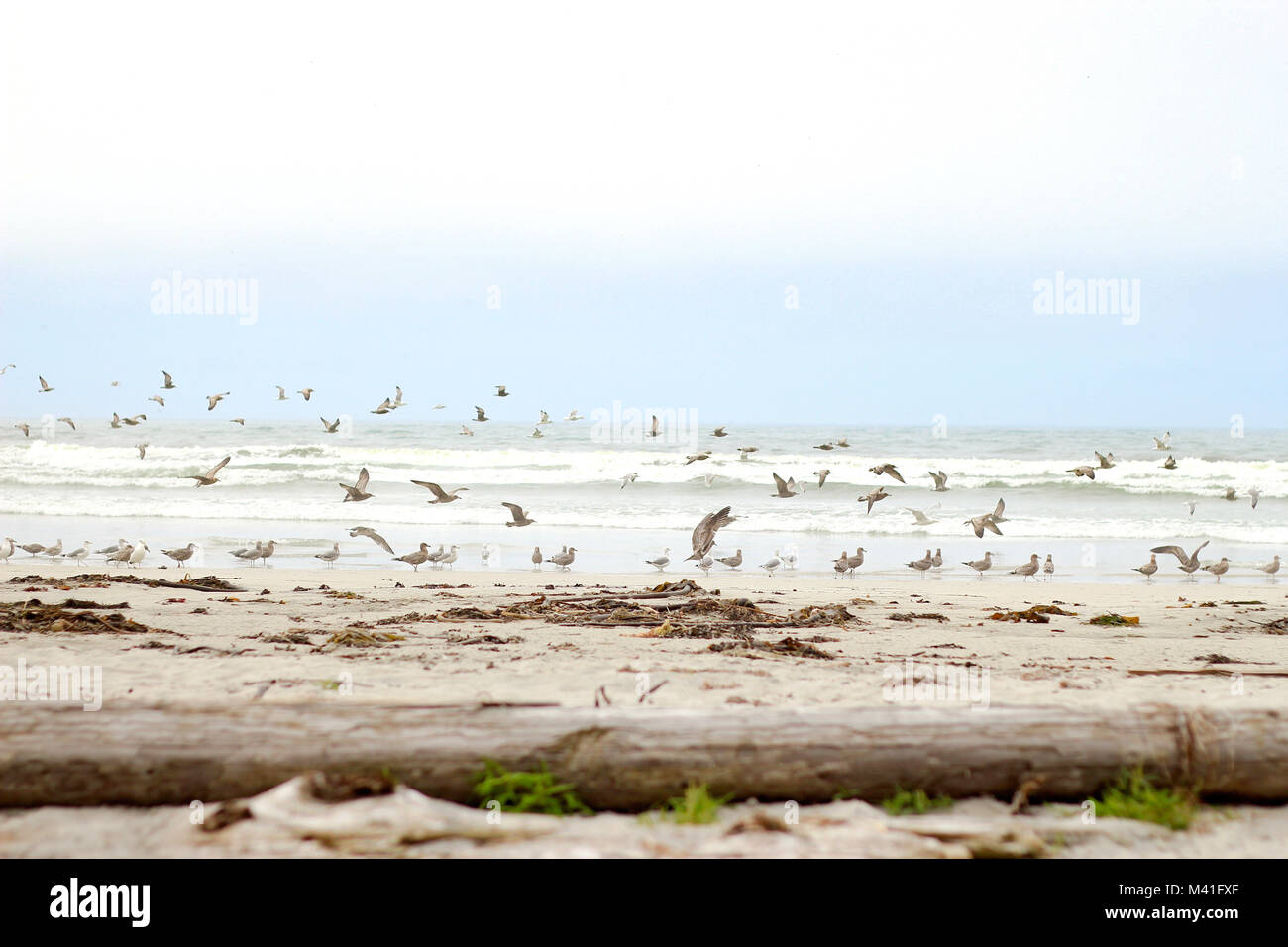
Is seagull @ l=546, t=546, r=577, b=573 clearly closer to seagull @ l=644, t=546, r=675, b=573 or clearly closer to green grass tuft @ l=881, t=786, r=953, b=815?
seagull @ l=644, t=546, r=675, b=573

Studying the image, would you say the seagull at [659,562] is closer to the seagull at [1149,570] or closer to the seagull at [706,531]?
the seagull at [706,531]

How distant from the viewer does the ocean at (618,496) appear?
55.0ft

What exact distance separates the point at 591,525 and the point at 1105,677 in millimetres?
15063

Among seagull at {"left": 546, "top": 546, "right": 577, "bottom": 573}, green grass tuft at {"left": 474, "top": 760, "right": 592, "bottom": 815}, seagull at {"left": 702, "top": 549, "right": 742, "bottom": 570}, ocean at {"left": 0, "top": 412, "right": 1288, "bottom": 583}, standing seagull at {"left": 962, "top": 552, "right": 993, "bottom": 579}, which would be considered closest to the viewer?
green grass tuft at {"left": 474, "top": 760, "right": 592, "bottom": 815}

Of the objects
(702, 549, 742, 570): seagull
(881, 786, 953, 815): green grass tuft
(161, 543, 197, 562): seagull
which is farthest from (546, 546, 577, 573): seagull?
(881, 786, 953, 815): green grass tuft

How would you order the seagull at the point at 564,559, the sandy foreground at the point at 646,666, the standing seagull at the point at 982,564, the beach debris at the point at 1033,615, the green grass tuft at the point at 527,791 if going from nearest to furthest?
the sandy foreground at the point at 646,666
the green grass tuft at the point at 527,791
the beach debris at the point at 1033,615
the seagull at the point at 564,559
the standing seagull at the point at 982,564

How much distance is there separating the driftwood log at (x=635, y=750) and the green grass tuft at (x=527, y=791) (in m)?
0.04

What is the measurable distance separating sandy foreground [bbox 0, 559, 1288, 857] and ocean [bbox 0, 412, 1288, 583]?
11.3ft

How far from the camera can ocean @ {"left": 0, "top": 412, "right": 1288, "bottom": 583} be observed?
55.0 feet

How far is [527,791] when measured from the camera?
11.8 feet

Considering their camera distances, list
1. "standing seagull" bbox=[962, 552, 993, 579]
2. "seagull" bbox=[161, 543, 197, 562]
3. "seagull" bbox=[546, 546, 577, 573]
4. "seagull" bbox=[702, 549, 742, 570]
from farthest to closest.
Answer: "seagull" bbox=[702, 549, 742, 570], "standing seagull" bbox=[962, 552, 993, 579], "seagull" bbox=[546, 546, 577, 573], "seagull" bbox=[161, 543, 197, 562]

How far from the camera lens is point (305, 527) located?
1912cm

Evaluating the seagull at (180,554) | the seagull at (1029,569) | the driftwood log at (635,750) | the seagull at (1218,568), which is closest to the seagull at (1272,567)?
the seagull at (1218,568)
